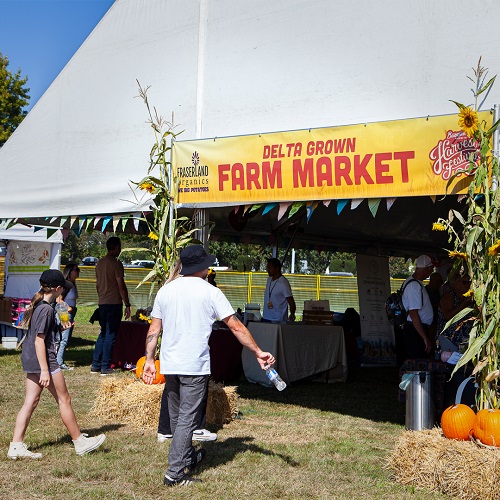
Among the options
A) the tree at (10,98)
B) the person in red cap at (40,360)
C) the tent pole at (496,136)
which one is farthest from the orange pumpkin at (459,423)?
the tree at (10,98)

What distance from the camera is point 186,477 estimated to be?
5.49 metres

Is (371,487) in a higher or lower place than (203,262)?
lower

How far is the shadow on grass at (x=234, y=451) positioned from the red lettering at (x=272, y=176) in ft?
8.14

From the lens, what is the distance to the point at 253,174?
776 cm

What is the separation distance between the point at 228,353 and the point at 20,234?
6667mm

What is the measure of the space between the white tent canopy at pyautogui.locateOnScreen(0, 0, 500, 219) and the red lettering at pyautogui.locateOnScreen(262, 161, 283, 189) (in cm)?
52

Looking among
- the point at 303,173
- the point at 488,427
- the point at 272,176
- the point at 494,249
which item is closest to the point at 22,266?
the point at 272,176

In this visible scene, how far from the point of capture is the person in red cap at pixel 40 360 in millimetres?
5867

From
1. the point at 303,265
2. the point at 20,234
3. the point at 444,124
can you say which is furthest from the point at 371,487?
the point at 303,265

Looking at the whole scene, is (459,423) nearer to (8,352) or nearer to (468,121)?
(468,121)

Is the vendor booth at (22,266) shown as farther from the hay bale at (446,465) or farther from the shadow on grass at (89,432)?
the hay bale at (446,465)

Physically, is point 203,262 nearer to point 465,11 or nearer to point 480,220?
point 480,220

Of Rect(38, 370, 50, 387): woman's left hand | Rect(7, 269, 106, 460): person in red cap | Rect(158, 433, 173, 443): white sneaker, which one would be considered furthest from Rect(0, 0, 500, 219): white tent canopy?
Rect(38, 370, 50, 387): woman's left hand

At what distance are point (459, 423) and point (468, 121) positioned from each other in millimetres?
2313
